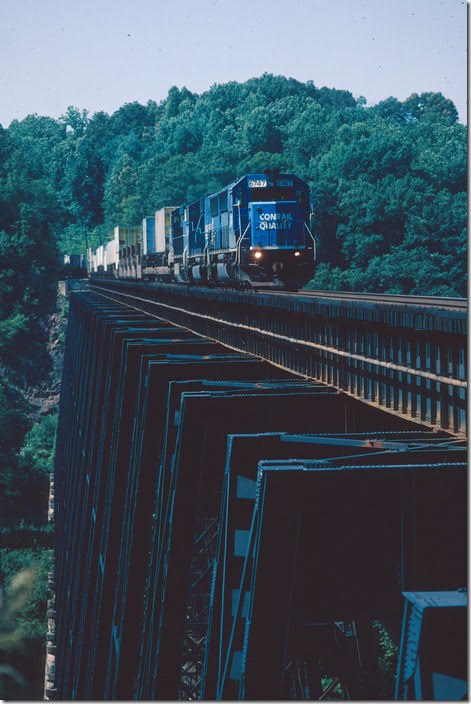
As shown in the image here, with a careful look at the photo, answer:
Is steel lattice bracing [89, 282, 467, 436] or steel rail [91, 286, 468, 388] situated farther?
steel lattice bracing [89, 282, 467, 436]

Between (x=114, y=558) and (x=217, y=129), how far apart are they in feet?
303

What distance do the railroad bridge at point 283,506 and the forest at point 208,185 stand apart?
35.6 m

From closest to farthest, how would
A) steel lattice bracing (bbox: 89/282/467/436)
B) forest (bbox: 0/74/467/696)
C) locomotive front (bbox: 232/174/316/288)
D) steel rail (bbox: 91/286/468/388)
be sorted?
steel rail (bbox: 91/286/468/388) < steel lattice bracing (bbox: 89/282/467/436) < locomotive front (bbox: 232/174/316/288) < forest (bbox: 0/74/467/696)

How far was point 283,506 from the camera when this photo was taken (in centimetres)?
636

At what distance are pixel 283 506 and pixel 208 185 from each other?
3554 inches

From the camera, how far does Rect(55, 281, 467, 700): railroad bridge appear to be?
6289mm

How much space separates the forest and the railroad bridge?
117 ft

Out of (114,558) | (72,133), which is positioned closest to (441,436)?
(114,558)

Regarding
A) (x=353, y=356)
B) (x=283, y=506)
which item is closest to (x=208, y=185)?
(x=353, y=356)

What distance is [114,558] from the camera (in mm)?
15750

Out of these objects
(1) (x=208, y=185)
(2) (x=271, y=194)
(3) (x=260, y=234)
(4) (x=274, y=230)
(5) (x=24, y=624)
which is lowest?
(5) (x=24, y=624)

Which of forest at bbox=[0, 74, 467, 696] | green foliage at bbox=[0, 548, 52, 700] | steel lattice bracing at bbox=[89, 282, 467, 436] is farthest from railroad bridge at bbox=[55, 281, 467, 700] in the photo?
forest at bbox=[0, 74, 467, 696]

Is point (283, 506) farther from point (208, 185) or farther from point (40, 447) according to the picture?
point (208, 185)

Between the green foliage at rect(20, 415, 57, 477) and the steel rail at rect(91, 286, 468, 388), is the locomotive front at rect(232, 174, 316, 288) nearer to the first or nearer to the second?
the steel rail at rect(91, 286, 468, 388)
